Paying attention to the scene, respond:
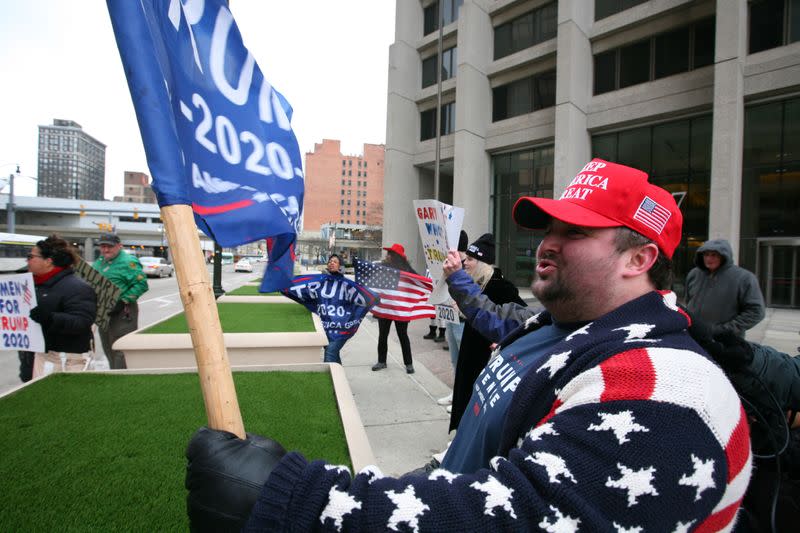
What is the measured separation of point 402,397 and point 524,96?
23.2 meters

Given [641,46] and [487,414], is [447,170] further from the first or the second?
[487,414]

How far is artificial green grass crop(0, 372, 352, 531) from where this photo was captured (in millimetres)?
2123

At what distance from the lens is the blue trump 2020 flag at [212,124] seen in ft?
4.52

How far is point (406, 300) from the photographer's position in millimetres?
6777

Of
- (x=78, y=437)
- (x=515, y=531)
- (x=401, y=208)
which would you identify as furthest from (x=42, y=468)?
(x=401, y=208)

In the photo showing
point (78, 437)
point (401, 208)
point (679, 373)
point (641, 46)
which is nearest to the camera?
point (679, 373)

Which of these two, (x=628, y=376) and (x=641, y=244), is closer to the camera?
(x=628, y=376)

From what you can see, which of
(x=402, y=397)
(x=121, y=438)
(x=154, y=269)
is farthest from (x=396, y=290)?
(x=154, y=269)

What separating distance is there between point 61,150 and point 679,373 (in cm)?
8817

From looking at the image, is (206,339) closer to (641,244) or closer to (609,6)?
(641,244)

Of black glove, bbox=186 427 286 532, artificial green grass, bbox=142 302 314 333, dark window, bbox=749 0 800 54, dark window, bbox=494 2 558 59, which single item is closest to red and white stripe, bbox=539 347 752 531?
black glove, bbox=186 427 286 532

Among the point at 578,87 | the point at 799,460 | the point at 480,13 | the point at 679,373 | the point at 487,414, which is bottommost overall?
the point at 799,460

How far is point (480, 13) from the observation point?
25.5 metres

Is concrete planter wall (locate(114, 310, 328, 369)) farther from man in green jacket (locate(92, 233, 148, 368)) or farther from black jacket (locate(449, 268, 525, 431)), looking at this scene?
black jacket (locate(449, 268, 525, 431))
